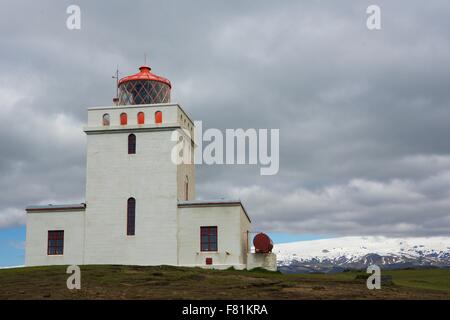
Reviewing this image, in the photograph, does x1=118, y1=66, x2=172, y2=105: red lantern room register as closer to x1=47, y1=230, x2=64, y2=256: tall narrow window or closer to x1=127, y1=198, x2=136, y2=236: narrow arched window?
x1=127, y1=198, x2=136, y2=236: narrow arched window

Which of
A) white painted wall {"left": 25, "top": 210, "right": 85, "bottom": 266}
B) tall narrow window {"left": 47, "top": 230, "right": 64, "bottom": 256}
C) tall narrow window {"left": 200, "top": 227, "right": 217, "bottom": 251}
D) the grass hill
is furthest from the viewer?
tall narrow window {"left": 47, "top": 230, "right": 64, "bottom": 256}

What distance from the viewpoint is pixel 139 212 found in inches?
1724

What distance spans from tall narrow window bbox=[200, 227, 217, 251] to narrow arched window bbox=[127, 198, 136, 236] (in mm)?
4655

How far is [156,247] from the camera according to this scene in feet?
142

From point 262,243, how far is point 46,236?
48.8 feet

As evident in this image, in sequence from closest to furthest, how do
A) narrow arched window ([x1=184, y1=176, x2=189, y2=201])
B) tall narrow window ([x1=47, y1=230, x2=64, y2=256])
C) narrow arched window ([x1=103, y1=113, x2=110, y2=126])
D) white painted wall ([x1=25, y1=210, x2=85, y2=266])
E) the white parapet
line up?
the white parapet, white painted wall ([x1=25, y1=210, x2=85, y2=266]), tall narrow window ([x1=47, y1=230, x2=64, y2=256]), narrow arched window ([x1=103, y1=113, x2=110, y2=126]), narrow arched window ([x1=184, y1=176, x2=189, y2=201])

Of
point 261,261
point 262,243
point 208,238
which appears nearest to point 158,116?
point 208,238

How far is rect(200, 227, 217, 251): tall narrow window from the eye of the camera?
42.9 m

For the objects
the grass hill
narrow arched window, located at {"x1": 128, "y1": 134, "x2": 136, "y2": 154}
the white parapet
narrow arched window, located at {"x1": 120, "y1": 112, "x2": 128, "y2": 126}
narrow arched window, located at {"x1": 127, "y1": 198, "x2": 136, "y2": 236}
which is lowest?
the grass hill

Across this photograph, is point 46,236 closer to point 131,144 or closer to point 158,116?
point 131,144

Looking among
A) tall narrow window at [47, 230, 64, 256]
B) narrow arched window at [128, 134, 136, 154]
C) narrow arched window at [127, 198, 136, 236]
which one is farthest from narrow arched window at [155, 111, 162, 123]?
tall narrow window at [47, 230, 64, 256]

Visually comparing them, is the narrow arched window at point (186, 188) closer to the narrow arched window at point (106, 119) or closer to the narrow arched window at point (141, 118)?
the narrow arched window at point (141, 118)
